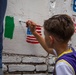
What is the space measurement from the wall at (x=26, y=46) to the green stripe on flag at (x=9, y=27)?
3 cm

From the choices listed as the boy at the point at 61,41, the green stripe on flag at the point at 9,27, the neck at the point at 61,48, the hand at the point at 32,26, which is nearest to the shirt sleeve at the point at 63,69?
the boy at the point at 61,41

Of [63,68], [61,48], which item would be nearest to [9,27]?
[61,48]

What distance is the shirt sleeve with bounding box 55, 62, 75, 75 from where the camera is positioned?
154 centimetres

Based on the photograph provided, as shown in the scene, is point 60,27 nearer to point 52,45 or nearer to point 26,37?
point 52,45

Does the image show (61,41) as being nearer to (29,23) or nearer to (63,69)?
(63,69)

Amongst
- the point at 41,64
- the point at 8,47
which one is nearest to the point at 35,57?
the point at 41,64

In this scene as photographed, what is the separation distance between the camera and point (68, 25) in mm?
1611

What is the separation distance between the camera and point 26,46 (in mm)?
2449

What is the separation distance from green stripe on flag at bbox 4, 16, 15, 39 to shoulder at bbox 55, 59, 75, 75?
34.6 inches

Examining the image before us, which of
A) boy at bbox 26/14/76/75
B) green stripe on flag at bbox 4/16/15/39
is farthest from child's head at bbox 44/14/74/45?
green stripe on flag at bbox 4/16/15/39

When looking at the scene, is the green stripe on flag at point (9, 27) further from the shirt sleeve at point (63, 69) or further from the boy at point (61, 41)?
the shirt sleeve at point (63, 69)

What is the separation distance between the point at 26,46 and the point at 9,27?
0.25 meters

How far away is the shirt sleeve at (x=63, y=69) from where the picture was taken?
1535 mm

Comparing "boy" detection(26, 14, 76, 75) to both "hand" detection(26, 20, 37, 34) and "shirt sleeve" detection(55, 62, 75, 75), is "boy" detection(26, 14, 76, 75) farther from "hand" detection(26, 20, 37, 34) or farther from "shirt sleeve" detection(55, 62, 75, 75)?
"hand" detection(26, 20, 37, 34)
